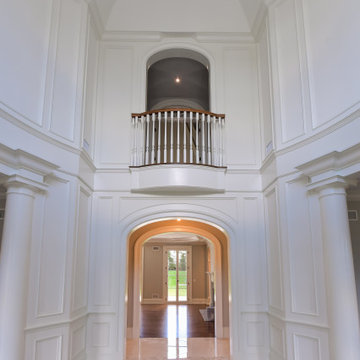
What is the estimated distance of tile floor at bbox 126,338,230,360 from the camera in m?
6.06

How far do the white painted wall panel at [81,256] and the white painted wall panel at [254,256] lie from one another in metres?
2.49

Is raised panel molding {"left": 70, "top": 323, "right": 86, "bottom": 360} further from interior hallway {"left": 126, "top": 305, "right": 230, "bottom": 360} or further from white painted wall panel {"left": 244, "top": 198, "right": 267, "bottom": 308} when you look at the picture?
white painted wall panel {"left": 244, "top": 198, "right": 267, "bottom": 308}

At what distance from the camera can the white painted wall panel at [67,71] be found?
190 inches

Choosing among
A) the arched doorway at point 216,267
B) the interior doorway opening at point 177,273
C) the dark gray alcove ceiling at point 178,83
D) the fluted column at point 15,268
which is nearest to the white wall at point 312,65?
the dark gray alcove ceiling at point 178,83

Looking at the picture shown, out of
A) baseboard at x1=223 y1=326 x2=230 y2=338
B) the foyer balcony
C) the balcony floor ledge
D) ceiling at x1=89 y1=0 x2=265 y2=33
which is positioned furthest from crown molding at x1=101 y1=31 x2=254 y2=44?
baseboard at x1=223 y1=326 x2=230 y2=338

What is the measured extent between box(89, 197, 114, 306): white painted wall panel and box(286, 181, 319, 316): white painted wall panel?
2.74 m

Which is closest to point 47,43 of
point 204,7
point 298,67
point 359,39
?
point 204,7

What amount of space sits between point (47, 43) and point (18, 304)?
132 inches

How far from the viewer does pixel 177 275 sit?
15.3 metres

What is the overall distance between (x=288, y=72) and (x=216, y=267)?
4.47m

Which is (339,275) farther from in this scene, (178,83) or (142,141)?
(178,83)

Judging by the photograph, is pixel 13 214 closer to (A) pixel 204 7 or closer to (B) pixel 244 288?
(B) pixel 244 288

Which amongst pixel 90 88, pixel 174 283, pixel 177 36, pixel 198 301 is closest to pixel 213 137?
pixel 177 36

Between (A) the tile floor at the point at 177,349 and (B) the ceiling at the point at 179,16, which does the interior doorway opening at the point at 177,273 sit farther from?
(B) the ceiling at the point at 179,16
